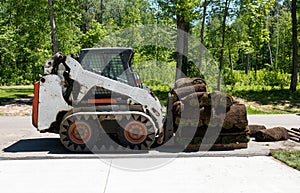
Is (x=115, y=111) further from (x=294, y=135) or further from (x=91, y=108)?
(x=294, y=135)

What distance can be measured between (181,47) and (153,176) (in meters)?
15.5

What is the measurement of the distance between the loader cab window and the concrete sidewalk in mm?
1999

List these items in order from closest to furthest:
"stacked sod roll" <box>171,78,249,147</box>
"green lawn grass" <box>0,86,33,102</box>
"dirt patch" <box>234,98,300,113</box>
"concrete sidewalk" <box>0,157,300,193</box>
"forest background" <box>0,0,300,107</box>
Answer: "concrete sidewalk" <box>0,157,300,193</box>
"stacked sod roll" <box>171,78,249,147</box>
"dirt patch" <box>234,98,300,113</box>
"forest background" <box>0,0,300,107</box>
"green lawn grass" <box>0,86,33,102</box>

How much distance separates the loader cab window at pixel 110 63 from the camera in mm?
8828

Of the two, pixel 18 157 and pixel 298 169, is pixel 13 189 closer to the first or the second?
pixel 18 157

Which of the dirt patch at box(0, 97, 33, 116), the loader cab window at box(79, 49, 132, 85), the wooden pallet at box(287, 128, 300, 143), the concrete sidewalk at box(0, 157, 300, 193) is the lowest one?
the concrete sidewalk at box(0, 157, 300, 193)

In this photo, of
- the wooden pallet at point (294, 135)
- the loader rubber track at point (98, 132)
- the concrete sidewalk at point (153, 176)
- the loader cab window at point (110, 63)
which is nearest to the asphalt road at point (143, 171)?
the concrete sidewalk at point (153, 176)

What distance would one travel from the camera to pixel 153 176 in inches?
268

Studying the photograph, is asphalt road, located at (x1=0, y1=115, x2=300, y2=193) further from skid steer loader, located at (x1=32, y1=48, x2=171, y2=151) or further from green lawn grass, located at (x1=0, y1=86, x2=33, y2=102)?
green lawn grass, located at (x1=0, y1=86, x2=33, y2=102)

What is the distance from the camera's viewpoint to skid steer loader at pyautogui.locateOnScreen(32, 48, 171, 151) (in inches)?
333

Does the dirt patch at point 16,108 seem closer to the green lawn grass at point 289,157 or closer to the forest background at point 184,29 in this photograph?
the forest background at point 184,29

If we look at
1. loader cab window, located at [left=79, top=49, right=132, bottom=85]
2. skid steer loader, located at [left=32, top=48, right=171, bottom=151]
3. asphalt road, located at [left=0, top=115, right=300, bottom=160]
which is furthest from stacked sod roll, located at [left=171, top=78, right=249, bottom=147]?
loader cab window, located at [left=79, top=49, right=132, bottom=85]

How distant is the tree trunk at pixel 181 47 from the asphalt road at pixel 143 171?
11.8 meters

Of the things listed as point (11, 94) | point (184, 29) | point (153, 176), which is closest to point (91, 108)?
point (153, 176)
